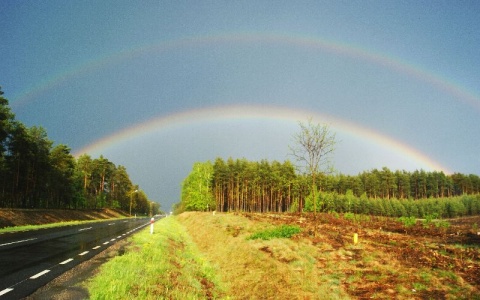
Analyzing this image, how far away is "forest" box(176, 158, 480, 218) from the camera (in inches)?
3054

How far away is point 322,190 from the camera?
105938mm

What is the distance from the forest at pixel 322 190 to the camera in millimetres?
77562

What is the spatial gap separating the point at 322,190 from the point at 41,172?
3357 inches

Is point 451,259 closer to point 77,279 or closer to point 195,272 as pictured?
point 195,272

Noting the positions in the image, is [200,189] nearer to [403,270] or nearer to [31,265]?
[31,265]

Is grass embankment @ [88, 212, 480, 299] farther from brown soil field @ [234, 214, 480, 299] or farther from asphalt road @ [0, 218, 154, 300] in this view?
asphalt road @ [0, 218, 154, 300]

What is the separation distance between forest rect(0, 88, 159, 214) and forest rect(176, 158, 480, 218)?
27.5m

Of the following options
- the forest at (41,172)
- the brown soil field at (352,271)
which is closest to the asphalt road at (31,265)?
the brown soil field at (352,271)

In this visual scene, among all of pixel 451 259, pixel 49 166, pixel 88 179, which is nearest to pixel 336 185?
pixel 88 179

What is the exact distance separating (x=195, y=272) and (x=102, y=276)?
4.38 metres

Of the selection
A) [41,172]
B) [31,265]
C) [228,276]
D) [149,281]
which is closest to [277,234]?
[228,276]

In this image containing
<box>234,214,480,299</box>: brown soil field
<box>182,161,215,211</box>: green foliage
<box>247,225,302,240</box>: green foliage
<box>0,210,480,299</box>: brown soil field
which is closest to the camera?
<box>234,214,480,299</box>: brown soil field

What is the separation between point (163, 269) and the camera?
1026 cm

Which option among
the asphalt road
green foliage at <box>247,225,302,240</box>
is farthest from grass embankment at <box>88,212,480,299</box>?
the asphalt road
